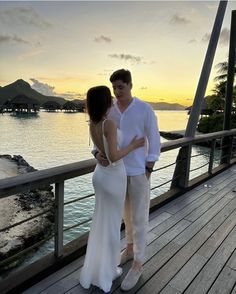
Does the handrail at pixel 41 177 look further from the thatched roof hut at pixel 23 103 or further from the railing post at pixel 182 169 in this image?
the thatched roof hut at pixel 23 103

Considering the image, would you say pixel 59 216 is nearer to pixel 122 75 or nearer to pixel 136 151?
pixel 136 151

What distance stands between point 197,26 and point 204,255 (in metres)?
7.69

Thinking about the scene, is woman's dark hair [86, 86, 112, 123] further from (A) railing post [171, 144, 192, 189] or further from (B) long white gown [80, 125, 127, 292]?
(A) railing post [171, 144, 192, 189]

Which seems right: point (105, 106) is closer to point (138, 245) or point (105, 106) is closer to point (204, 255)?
point (138, 245)

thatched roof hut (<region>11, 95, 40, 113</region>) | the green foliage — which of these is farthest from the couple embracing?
thatched roof hut (<region>11, 95, 40, 113</region>)

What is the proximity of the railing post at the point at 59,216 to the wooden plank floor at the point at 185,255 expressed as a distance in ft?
0.57

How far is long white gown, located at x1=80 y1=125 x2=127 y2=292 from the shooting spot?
1831 millimetres

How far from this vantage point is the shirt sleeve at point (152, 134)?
1920 millimetres

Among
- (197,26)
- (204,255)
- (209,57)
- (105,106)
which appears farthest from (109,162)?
(197,26)

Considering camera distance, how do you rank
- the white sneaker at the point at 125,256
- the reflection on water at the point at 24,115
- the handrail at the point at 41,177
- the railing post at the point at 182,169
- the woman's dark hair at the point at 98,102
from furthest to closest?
the reflection on water at the point at 24,115
the railing post at the point at 182,169
the white sneaker at the point at 125,256
the handrail at the point at 41,177
the woman's dark hair at the point at 98,102

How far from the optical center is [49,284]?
209cm

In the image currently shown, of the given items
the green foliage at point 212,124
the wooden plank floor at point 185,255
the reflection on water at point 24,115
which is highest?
the wooden plank floor at point 185,255

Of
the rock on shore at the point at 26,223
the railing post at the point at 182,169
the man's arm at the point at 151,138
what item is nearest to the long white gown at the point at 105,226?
the man's arm at the point at 151,138

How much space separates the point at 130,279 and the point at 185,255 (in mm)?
738
